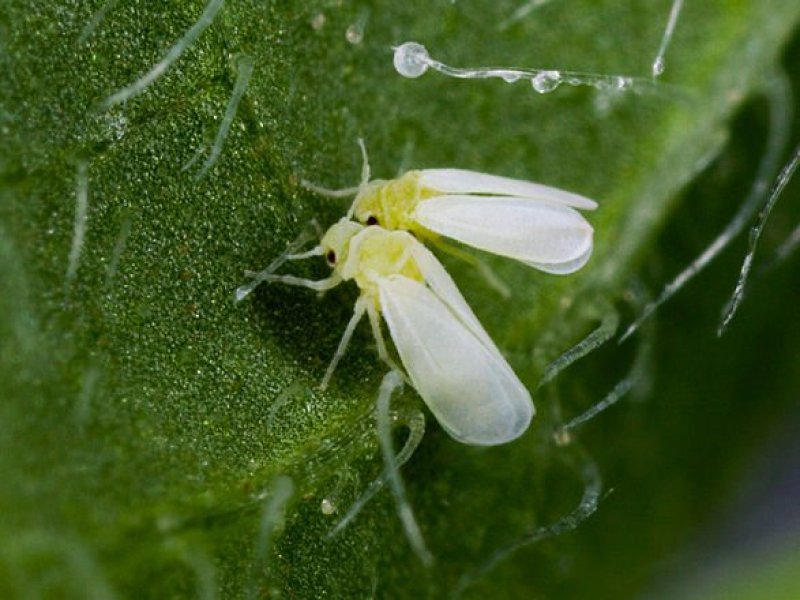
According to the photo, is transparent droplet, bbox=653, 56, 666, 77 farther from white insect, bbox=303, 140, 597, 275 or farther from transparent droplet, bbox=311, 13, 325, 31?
transparent droplet, bbox=311, 13, 325, 31

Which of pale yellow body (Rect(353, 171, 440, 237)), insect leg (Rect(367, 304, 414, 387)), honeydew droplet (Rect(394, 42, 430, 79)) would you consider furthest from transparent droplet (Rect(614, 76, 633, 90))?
insect leg (Rect(367, 304, 414, 387))

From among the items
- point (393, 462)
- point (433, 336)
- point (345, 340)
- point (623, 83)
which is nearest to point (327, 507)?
point (393, 462)

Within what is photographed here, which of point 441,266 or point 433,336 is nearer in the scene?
point 433,336

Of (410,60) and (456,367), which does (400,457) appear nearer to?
(456,367)

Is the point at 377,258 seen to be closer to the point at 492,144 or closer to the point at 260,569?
the point at 492,144

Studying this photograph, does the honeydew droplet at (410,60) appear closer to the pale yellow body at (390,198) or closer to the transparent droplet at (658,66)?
the pale yellow body at (390,198)

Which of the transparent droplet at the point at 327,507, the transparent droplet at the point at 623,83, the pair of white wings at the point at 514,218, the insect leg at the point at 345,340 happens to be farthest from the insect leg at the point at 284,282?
the transparent droplet at the point at 623,83
